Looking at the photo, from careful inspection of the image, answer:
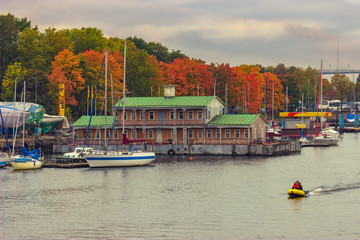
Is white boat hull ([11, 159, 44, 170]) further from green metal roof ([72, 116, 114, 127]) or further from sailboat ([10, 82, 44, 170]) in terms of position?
green metal roof ([72, 116, 114, 127])

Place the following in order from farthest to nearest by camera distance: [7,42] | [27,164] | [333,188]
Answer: [7,42]
[27,164]
[333,188]

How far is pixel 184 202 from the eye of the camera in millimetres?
67500

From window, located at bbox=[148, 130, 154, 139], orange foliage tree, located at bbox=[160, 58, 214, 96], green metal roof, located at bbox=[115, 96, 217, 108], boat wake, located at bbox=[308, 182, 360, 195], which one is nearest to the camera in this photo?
boat wake, located at bbox=[308, 182, 360, 195]

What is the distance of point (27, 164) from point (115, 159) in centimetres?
1197

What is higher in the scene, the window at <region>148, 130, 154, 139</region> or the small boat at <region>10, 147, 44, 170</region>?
the window at <region>148, 130, 154, 139</region>

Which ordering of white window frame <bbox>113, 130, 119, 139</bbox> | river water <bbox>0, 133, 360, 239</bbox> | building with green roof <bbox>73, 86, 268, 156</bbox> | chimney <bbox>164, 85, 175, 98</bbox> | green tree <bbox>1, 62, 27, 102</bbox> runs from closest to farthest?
river water <bbox>0, 133, 360, 239</bbox>
building with green roof <bbox>73, 86, 268, 156</bbox>
white window frame <bbox>113, 130, 119, 139</bbox>
chimney <bbox>164, 85, 175, 98</bbox>
green tree <bbox>1, 62, 27, 102</bbox>

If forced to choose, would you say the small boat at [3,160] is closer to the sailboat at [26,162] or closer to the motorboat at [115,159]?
the sailboat at [26,162]

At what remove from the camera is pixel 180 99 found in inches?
4631

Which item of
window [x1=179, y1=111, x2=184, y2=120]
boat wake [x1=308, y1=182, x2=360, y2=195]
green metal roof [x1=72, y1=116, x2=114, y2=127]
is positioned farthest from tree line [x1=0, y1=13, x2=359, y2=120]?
boat wake [x1=308, y1=182, x2=360, y2=195]

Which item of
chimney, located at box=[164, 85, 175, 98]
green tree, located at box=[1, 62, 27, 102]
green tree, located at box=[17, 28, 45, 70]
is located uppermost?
green tree, located at box=[17, 28, 45, 70]

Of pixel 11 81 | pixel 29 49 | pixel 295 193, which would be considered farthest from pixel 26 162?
pixel 29 49

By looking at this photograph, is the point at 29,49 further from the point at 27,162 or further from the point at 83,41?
the point at 27,162

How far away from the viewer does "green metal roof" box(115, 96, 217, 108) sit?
11481 cm

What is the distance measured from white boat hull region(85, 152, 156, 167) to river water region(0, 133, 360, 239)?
47.9 inches
